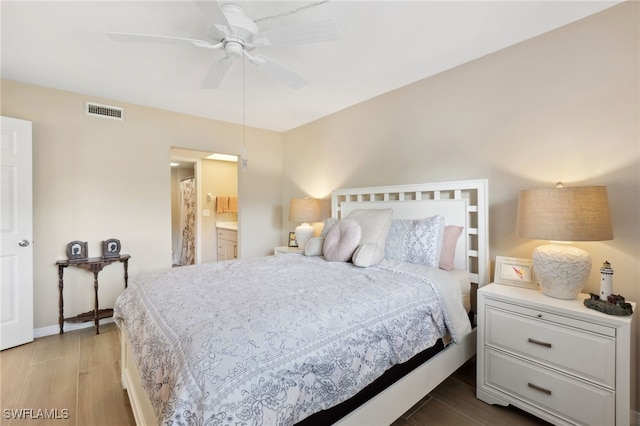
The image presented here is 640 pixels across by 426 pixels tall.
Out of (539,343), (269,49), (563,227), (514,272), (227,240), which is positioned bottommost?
(539,343)

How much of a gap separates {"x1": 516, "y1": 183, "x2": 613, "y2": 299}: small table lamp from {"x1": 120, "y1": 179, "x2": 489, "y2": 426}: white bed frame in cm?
46

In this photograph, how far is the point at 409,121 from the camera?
9.16ft

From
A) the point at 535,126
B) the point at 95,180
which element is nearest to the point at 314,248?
the point at 535,126

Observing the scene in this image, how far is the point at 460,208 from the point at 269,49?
78.1 inches

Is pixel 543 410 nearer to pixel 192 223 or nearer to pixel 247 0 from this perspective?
pixel 247 0

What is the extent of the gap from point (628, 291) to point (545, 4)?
179cm

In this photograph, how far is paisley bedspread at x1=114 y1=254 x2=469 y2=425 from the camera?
2.97 feet

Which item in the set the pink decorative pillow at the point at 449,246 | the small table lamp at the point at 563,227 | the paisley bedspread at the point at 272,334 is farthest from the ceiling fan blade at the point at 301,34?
the pink decorative pillow at the point at 449,246

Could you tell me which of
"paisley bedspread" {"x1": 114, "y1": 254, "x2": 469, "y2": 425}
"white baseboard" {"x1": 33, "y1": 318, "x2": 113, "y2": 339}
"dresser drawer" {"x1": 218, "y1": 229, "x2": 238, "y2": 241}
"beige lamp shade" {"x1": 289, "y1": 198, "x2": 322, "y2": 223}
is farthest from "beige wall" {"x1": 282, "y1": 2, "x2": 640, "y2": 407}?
"white baseboard" {"x1": 33, "y1": 318, "x2": 113, "y2": 339}

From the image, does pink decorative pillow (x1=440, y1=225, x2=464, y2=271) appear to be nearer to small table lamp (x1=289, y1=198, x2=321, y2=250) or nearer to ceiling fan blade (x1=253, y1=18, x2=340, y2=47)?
ceiling fan blade (x1=253, y1=18, x2=340, y2=47)

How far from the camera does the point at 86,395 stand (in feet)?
6.22

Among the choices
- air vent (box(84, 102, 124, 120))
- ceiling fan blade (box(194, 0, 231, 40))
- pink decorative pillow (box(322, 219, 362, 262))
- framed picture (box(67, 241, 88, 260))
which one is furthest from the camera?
air vent (box(84, 102, 124, 120))

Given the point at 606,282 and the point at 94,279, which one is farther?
the point at 94,279

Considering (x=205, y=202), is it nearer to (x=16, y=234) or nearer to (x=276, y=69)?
(x=16, y=234)
